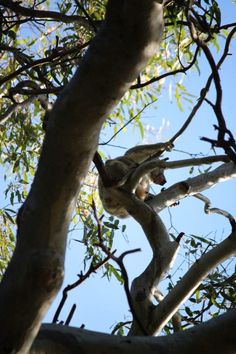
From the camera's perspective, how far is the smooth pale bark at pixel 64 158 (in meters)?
1.01

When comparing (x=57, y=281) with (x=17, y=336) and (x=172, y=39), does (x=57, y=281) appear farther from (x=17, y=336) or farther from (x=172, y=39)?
(x=172, y=39)

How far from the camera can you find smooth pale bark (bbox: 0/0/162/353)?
1.01 metres

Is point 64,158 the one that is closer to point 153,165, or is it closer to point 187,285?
point 187,285

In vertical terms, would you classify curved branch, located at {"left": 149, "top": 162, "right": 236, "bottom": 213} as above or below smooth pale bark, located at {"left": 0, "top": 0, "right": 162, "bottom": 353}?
above

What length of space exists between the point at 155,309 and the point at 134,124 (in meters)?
2.31

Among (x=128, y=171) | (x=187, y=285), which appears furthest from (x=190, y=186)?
(x=128, y=171)

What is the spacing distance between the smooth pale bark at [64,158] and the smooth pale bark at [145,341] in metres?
0.16

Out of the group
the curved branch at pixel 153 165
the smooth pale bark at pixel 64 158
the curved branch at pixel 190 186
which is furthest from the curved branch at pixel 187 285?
the smooth pale bark at pixel 64 158

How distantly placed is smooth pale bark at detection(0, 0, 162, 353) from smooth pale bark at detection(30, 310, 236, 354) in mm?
156

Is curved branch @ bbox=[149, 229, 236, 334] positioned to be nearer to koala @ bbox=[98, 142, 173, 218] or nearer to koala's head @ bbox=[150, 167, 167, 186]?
koala @ bbox=[98, 142, 173, 218]

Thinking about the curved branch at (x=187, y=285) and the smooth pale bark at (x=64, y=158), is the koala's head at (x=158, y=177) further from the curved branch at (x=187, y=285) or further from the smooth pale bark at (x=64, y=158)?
the smooth pale bark at (x=64, y=158)

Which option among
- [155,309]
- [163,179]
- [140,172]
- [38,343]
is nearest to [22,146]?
[163,179]

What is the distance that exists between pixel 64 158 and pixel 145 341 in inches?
20.0

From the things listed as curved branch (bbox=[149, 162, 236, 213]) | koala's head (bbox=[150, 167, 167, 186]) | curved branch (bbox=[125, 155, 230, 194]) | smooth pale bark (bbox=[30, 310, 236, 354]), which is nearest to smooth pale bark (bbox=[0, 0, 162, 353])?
smooth pale bark (bbox=[30, 310, 236, 354])
